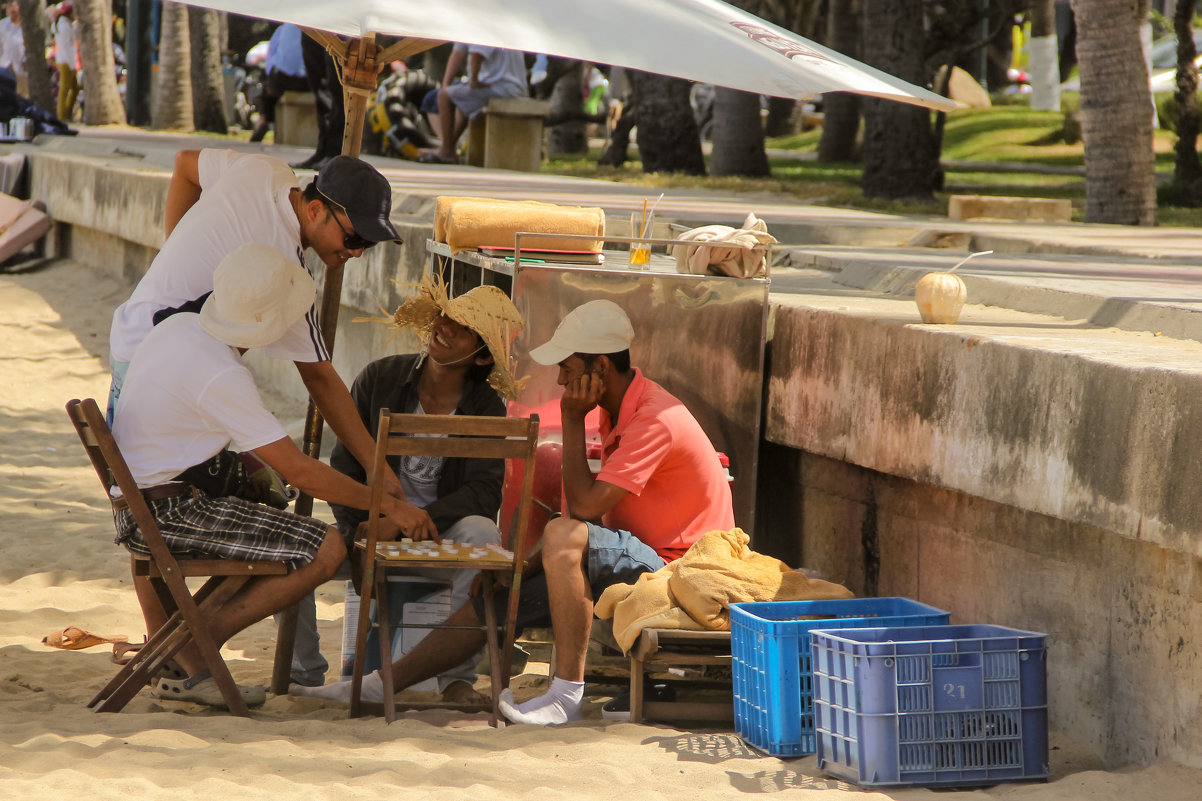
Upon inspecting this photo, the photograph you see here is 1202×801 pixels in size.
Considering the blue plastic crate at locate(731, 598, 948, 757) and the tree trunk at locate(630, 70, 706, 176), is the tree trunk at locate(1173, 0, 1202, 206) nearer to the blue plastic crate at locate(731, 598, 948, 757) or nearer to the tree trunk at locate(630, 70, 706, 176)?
the tree trunk at locate(630, 70, 706, 176)

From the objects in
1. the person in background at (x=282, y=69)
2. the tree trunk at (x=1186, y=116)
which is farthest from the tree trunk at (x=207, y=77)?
the tree trunk at (x=1186, y=116)

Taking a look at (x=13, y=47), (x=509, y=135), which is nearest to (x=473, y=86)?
(x=509, y=135)

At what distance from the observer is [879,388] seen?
179 inches

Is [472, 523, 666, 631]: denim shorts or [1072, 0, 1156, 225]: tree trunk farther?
→ [1072, 0, 1156, 225]: tree trunk

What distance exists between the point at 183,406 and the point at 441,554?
0.84 meters

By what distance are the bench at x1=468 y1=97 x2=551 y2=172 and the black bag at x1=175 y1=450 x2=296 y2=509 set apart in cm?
1013

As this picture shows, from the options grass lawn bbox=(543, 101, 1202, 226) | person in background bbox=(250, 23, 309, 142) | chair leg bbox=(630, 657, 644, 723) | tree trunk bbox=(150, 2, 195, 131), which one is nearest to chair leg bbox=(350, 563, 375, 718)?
chair leg bbox=(630, 657, 644, 723)

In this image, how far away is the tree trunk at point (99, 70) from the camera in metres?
19.3

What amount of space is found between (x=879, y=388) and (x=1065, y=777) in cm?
139

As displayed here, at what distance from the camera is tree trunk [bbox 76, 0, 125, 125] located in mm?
19312

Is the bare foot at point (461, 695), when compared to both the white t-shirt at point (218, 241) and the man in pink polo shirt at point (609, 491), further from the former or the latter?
the white t-shirt at point (218, 241)

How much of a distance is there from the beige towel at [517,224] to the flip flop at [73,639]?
76.0 inches

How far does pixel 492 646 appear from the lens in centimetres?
415

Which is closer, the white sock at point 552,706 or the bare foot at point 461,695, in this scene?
the white sock at point 552,706
